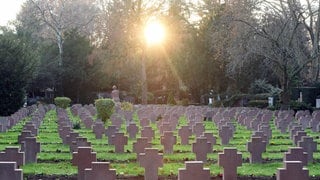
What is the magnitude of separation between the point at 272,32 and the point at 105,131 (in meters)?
18.0

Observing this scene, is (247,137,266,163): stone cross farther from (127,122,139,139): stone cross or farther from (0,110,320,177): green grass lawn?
(127,122,139,139): stone cross

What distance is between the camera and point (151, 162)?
417 inches

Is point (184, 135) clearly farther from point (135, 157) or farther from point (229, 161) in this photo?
point (229, 161)

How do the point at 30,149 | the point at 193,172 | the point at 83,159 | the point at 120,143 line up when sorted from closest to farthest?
the point at 193,172 < the point at 83,159 < the point at 30,149 < the point at 120,143

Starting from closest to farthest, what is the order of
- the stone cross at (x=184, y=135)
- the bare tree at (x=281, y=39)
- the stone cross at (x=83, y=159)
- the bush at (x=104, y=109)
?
1. the stone cross at (x=83, y=159)
2. the stone cross at (x=184, y=135)
3. the bush at (x=104, y=109)
4. the bare tree at (x=281, y=39)

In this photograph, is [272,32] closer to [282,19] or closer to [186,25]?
[282,19]

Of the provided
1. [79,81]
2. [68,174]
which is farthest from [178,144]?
[79,81]

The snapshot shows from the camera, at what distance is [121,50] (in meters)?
51.1

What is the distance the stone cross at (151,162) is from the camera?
10547 mm

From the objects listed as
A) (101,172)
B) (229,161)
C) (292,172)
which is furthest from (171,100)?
(101,172)

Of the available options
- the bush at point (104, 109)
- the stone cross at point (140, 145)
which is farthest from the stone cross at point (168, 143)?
the bush at point (104, 109)

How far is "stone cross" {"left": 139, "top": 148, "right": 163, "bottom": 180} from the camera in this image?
34.6 ft

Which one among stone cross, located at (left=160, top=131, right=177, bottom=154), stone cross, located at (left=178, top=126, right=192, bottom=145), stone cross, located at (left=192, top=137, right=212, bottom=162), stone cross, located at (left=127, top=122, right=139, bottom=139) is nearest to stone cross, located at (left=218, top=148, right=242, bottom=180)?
stone cross, located at (left=192, top=137, right=212, bottom=162)

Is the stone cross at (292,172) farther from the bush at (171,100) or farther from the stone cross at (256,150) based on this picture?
the bush at (171,100)
